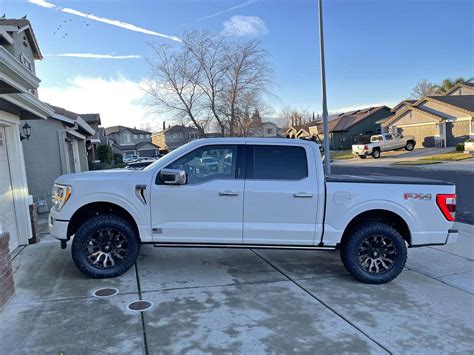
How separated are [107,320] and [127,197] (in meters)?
1.66

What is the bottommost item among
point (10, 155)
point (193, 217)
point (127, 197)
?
point (193, 217)

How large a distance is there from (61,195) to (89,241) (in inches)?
29.4

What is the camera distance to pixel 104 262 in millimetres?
5137

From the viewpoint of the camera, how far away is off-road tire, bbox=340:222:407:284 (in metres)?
5.04

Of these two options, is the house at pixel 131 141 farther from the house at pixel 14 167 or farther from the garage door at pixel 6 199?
the garage door at pixel 6 199

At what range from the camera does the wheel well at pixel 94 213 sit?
5176 mm

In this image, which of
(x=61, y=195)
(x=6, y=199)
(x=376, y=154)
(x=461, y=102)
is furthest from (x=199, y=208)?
(x=461, y=102)

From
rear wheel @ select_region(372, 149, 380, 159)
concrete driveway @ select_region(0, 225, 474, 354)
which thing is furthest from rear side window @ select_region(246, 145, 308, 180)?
Answer: rear wheel @ select_region(372, 149, 380, 159)

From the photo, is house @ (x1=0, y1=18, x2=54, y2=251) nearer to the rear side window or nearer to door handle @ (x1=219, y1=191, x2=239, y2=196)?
door handle @ (x1=219, y1=191, x2=239, y2=196)

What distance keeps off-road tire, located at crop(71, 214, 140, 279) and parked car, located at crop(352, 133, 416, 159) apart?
3192cm

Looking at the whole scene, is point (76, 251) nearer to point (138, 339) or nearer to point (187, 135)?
point (138, 339)

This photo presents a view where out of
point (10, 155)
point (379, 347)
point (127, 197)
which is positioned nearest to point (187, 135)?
point (10, 155)

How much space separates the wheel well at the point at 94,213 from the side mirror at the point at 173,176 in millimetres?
778

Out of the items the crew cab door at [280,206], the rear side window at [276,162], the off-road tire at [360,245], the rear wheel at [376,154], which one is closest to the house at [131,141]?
the rear wheel at [376,154]
